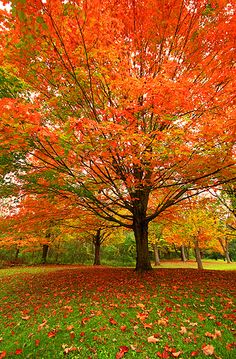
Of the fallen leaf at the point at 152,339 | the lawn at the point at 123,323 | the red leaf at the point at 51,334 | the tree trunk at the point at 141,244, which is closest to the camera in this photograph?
the lawn at the point at 123,323

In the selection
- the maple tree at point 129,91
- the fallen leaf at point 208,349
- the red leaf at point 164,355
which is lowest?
the red leaf at point 164,355

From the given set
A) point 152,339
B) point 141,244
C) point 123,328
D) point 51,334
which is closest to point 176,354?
point 152,339

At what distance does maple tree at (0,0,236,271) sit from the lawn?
2695mm

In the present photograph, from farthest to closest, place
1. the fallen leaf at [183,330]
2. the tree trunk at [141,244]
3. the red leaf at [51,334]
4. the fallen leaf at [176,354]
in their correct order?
1. the tree trunk at [141,244]
2. the red leaf at [51,334]
3. the fallen leaf at [183,330]
4. the fallen leaf at [176,354]

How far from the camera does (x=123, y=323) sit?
13.6 ft

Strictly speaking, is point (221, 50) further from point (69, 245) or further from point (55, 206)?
point (69, 245)

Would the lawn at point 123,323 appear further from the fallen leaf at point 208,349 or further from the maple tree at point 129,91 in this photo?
the maple tree at point 129,91

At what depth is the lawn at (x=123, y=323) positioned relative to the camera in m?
3.39

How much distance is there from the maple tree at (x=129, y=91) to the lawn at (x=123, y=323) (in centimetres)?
269

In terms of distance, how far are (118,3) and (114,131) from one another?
378 centimetres

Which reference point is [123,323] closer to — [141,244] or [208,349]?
[208,349]

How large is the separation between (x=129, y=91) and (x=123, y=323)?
4.64 metres

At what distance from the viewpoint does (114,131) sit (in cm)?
430

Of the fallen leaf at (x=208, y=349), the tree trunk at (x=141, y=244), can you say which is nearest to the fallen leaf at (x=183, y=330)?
the fallen leaf at (x=208, y=349)
